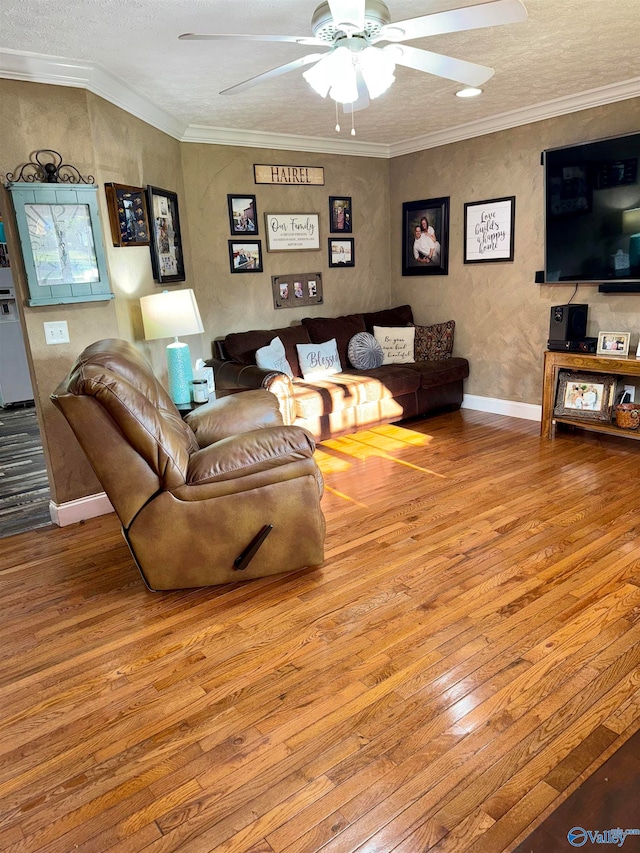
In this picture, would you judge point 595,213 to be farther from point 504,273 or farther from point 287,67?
point 287,67

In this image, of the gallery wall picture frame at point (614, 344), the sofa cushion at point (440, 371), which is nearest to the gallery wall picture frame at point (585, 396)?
the gallery wall picture frame at point (614, 344)

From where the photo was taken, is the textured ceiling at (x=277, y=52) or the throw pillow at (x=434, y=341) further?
the throw pillow at (x=434, y=341)

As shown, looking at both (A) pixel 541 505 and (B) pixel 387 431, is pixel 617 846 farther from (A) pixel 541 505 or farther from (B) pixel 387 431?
(B) pixel 387 431

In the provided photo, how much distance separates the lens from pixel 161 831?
1504 millimetres

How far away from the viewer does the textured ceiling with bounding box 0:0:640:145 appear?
8.21ft

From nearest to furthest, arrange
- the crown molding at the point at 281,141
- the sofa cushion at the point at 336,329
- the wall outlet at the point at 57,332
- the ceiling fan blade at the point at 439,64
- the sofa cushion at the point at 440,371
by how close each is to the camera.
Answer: the ceiling fan blade at the point at 439,64
the wall outlet at the point at 57,332
the crown molding at the point at 281,141
the sofa cushion at the point at 440,371
the sofa cushion at the point at 336,329

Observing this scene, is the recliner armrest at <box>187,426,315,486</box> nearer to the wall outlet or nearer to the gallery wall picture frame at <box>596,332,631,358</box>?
the wall outlet

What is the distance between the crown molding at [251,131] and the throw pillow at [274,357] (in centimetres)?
171

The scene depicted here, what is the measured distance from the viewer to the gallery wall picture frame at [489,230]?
4.92 meters

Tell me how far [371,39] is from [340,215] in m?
3.53

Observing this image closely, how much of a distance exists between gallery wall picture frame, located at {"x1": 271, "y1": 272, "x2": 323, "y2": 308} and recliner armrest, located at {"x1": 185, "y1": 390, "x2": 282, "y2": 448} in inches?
89.7

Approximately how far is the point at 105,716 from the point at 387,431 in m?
3.43

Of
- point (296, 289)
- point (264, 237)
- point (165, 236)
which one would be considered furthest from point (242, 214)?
point (165, 236)

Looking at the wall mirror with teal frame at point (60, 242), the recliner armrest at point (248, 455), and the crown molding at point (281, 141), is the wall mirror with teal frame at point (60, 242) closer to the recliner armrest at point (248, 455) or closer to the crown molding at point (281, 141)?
the recliner armrest at point (248, 455)
